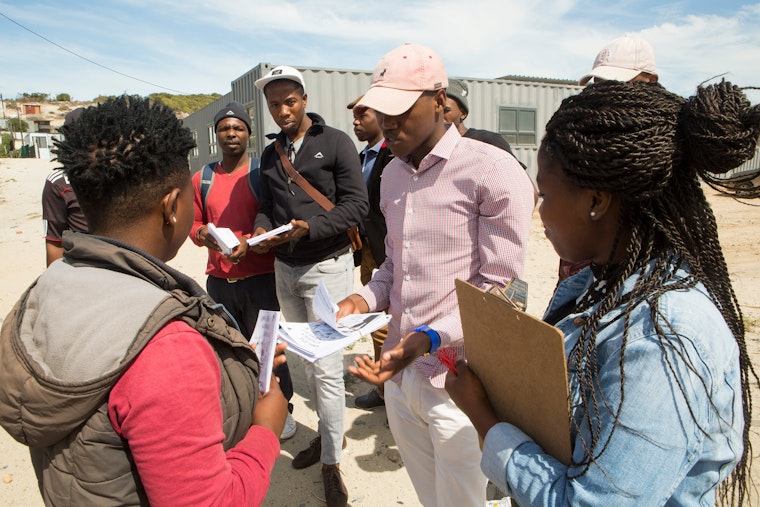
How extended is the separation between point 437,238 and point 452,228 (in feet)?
0.25

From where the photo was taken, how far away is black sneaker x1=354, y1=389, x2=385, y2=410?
155 inches

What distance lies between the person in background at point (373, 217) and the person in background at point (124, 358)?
2418 millimetres

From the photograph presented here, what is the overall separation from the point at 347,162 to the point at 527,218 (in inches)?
61.5

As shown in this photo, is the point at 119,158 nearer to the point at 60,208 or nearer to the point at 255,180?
the point at 255,180

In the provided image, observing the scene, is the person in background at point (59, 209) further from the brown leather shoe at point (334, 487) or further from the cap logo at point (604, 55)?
the cap logo at point (604, 55)

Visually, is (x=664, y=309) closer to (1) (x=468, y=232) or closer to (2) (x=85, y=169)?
(1) (x=468, y=232)

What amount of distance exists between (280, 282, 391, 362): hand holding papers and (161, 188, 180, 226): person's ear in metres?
0.66

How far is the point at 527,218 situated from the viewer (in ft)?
6.27

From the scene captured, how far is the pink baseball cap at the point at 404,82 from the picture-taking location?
75.5 inches

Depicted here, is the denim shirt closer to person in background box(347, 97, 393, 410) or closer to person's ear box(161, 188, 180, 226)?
person's ear box(161, 188, 180, 226)

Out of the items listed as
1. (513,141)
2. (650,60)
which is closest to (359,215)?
(650,60)

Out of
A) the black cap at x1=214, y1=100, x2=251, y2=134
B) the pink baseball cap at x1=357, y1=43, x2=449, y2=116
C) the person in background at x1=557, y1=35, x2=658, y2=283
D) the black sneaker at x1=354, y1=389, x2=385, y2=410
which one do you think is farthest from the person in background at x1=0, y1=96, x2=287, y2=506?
the black sneaker at x1=354, y1=389, x2=385, y2=410

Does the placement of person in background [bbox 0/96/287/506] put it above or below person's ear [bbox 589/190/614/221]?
below

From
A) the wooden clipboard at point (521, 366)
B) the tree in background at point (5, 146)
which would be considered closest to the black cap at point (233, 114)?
the wooden clipboard at point (521, 366)
